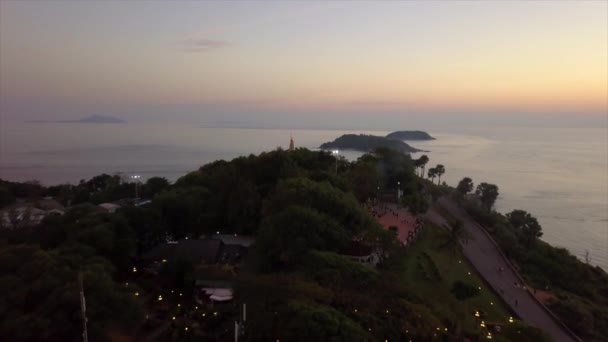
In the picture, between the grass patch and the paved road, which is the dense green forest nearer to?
the grass patch

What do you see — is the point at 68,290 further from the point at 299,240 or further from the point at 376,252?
the point at 376,252

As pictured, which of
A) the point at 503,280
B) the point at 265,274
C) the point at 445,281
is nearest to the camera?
the point at 265,274

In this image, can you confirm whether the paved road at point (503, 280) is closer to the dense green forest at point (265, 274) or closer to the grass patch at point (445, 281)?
the grass patch at point (445, 281)

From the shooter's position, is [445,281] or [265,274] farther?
[445,281]

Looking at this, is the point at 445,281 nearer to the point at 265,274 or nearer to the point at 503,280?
the point at 503,280

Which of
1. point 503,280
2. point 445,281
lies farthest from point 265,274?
point 503,280

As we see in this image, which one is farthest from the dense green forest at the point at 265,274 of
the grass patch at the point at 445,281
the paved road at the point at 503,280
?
the paved road at the point at 503,280

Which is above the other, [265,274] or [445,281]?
[265,274]

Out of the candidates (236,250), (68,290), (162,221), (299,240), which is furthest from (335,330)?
(162,221)
